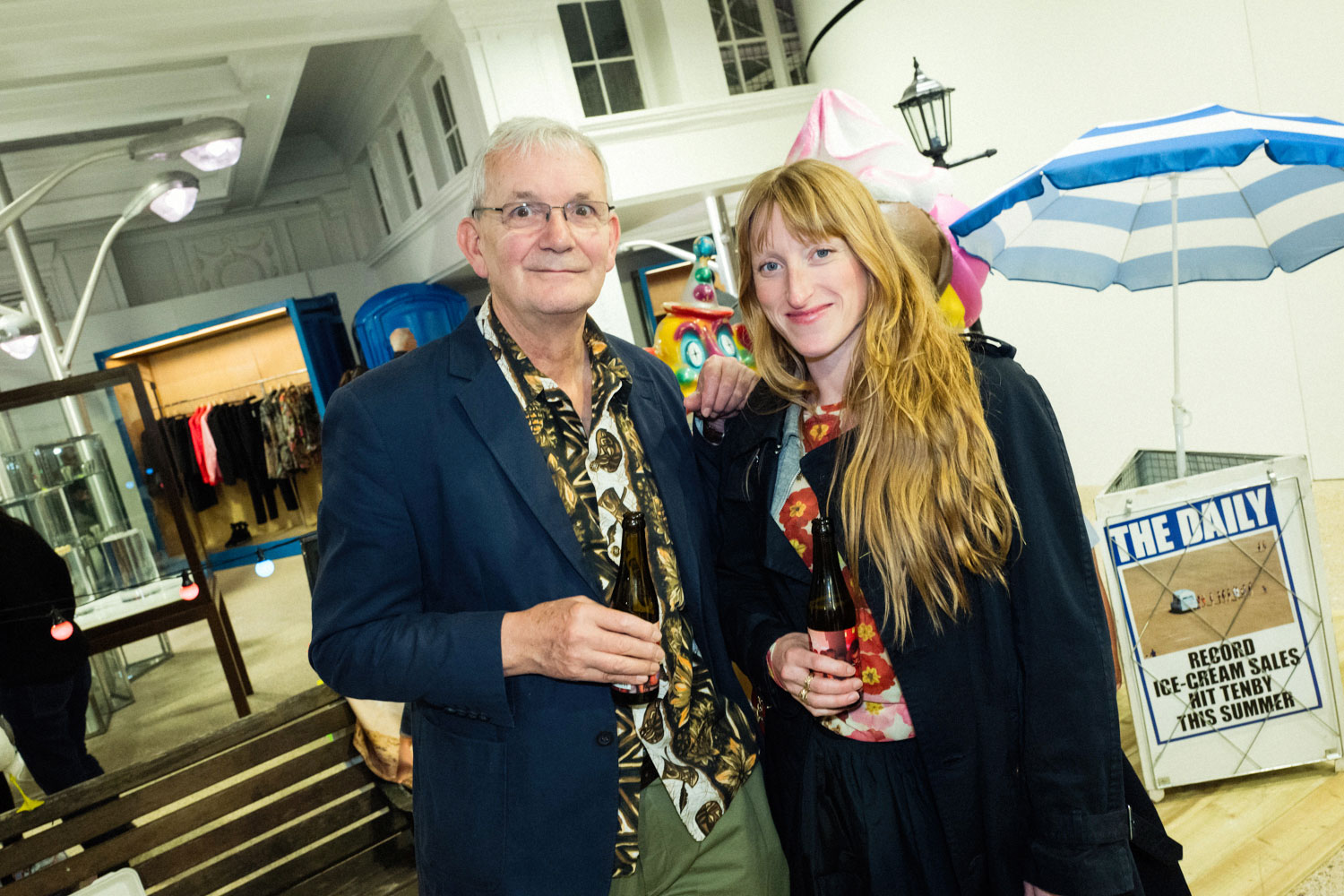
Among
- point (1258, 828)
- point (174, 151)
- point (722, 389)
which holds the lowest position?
point (1258, 828)

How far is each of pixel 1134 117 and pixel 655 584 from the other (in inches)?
187

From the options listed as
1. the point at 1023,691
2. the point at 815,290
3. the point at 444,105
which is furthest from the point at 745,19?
the point at 1023,691

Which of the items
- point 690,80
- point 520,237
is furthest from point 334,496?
point 690,80

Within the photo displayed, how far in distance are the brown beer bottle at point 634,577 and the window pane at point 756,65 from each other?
19.8ft

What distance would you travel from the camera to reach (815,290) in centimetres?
145

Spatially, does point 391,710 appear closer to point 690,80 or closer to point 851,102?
point 851,102

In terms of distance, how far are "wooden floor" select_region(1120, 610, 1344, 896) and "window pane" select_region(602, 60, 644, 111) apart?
524 centimetres

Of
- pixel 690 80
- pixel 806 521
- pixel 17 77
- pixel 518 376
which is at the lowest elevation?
pixel 806 521

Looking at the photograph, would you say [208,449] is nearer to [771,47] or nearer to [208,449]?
[208,449]

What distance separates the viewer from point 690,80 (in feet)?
20.6

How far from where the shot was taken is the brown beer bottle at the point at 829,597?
1.41 metres

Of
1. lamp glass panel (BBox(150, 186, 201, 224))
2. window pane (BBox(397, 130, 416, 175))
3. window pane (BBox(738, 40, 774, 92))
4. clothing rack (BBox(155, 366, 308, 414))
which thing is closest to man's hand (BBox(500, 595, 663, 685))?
lamp glass panel (BBox(150, 186, 201, 224))

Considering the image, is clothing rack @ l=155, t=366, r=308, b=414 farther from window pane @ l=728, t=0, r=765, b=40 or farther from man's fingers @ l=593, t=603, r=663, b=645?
man's fingers @ l=593, t=603, r=663, b=645

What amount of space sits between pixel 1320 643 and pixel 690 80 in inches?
208
